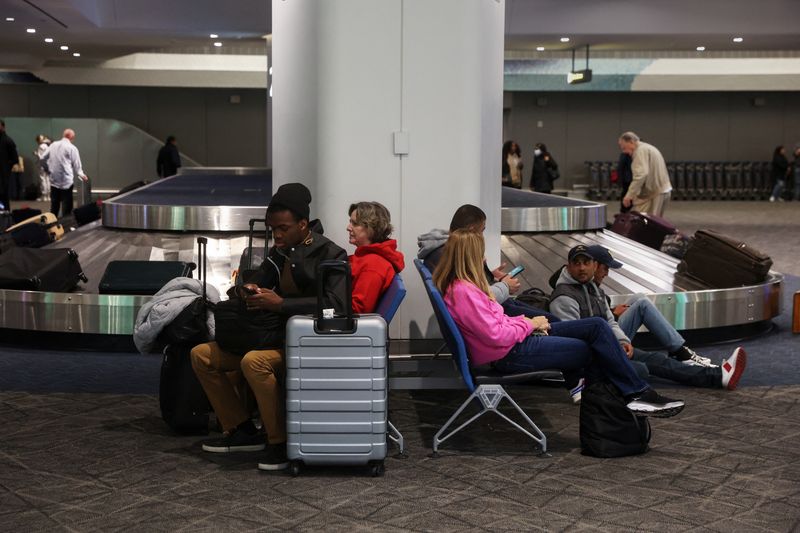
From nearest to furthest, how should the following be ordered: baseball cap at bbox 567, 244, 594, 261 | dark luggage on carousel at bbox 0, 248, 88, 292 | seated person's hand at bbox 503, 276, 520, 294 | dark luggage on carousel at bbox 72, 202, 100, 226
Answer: baseball cap at bbox 567, 244, 594, 261 → seated person's hand at bbox 503, 276, 520, 294 → dark luggage on carousel at bbox 0, 248, 88, 292 → dark luggage on carousel at bbox 72, 202, 100, 226

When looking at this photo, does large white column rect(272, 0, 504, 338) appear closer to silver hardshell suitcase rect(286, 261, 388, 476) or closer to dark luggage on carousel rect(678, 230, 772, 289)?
silver hardshell suitcase rect(286, 261, 388, 476)

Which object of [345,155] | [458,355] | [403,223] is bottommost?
[458,355]

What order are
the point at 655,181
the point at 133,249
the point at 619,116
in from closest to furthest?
the point at 133,249 → the point at 655,181 → the point at 619,116

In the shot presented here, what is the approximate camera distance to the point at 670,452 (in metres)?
5.27

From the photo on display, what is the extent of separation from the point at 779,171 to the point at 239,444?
26.3m

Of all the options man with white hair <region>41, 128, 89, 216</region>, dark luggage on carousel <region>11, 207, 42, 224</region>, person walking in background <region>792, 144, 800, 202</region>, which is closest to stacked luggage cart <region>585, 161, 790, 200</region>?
person walking in background <region>792, 144, 800, 202</region>

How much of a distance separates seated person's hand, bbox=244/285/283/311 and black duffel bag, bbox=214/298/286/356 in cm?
6

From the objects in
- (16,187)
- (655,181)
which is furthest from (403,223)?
(16,187)

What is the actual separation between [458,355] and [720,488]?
4.23ft

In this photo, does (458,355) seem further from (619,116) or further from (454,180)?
(619,116)

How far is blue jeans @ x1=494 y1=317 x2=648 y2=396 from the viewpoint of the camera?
5.23 metres

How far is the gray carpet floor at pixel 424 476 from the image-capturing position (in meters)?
4.25

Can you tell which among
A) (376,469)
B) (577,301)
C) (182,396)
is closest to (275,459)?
(376,469)

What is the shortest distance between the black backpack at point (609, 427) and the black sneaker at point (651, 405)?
0.14 feet
